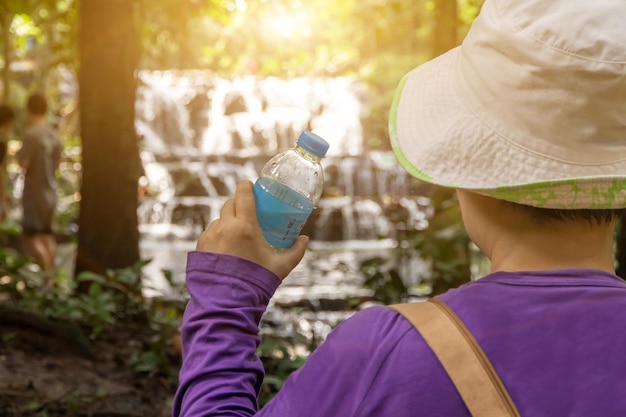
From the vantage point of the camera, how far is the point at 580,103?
4.30 ft

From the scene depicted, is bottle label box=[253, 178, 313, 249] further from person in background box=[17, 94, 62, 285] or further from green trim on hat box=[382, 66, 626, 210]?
person in background box=[17, 94, 62, 285]

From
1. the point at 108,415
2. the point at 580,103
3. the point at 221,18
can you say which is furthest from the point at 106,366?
the point at 221,18

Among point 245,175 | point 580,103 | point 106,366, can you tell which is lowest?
point 245,175

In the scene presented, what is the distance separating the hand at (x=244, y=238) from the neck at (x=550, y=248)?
35 centimetres

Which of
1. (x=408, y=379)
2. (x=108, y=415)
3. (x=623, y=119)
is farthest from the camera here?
(x=108, y=415)

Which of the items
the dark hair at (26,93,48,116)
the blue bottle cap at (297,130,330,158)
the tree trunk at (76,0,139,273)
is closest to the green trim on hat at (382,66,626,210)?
the blue bottle cap at (297,130,330,158)

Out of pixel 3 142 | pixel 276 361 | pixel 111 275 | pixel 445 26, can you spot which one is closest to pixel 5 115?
pixel 3 142

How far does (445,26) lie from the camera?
28.1 ft

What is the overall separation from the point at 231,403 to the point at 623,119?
2.21ft

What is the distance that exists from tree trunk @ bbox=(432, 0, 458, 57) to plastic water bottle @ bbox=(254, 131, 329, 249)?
6515mm

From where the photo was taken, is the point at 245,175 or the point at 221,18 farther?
the point at 245,175

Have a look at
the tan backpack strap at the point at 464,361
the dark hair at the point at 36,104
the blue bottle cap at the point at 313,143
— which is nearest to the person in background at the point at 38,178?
the dark hair at the point at 36,104

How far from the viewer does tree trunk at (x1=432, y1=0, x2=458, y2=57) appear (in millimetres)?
8336

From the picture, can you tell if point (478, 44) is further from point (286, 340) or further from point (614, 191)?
point (286, 340)
